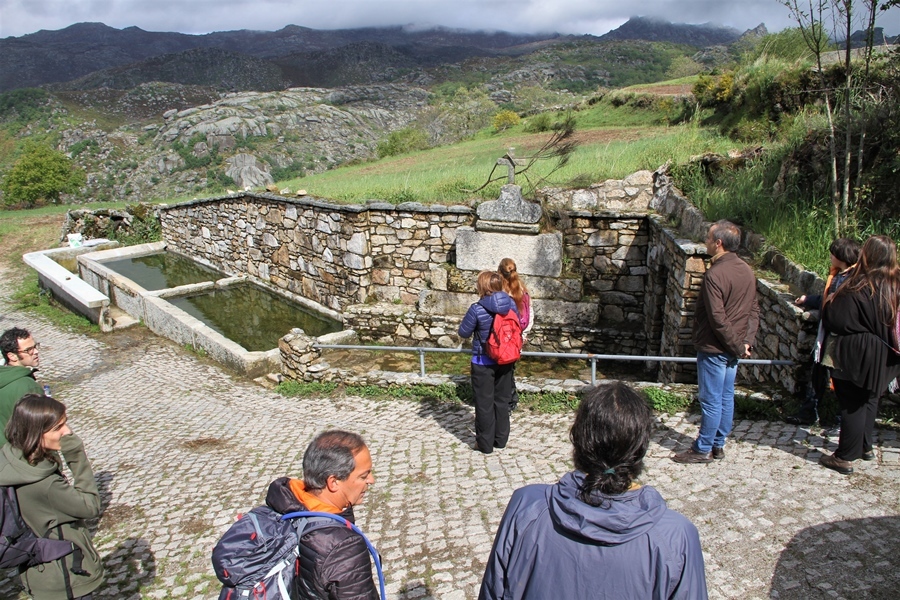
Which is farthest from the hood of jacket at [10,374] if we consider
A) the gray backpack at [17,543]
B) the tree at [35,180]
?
the tree at [35,180]

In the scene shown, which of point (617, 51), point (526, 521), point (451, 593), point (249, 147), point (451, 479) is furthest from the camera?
point (617, 51)

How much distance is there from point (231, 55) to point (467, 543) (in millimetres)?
128618

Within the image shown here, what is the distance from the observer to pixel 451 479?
5.19 metres

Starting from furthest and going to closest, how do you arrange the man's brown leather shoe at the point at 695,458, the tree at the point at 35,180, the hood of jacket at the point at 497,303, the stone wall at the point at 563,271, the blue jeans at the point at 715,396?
the tree at the point at 35,180, the stone wall at the point at 563,271, the hood of jacket at the point at 497,303, the man's brown leather shoe at the point at 695,458, the blue jeans at the point at 715,396

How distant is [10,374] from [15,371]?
0.13 ft

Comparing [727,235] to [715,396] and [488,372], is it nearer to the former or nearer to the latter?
[715,396]

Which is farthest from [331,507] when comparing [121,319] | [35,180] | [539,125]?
[35,180]

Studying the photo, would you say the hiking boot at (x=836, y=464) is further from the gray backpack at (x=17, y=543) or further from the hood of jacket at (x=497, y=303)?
the gray backpack at (x=17, y=543)

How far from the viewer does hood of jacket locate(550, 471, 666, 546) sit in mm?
1830

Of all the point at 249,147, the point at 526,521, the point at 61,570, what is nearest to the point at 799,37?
the point at 526,521

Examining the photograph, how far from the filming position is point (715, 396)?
471 cm

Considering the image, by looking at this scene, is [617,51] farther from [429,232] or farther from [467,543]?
[467,543]

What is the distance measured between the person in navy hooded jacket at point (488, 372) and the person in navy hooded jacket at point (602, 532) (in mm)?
3089

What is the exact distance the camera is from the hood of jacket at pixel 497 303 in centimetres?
513
